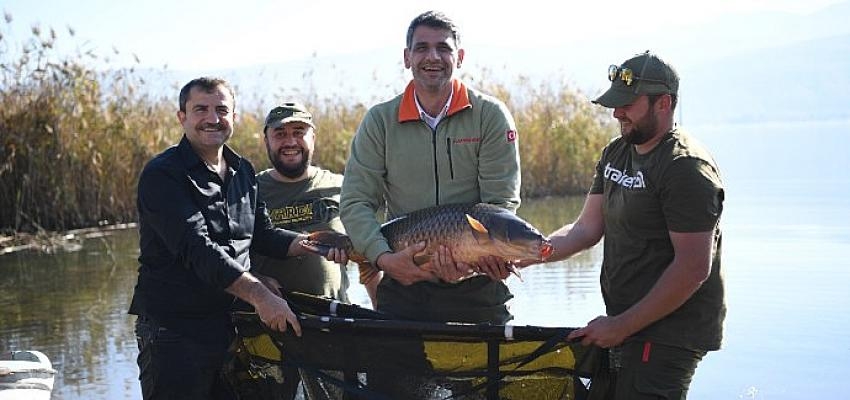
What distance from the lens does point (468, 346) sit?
3.83 m

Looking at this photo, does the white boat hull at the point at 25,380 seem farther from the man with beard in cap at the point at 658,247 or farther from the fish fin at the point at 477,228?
the man with beard in cap at the point at 658,247

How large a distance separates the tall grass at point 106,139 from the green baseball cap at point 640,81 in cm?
1124

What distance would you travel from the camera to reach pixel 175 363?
4.18 m

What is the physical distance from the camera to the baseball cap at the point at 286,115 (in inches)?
216

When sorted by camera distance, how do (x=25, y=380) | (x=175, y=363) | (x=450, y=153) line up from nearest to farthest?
(x=175, y=363)
(x=450, y=153)
(x=25, y=380)

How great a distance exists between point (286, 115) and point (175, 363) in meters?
1.71

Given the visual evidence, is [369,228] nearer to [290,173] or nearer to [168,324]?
[168,324]

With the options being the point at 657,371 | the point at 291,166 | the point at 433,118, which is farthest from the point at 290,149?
the point at 657,371

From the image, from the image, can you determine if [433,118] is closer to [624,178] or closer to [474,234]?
[474,234]

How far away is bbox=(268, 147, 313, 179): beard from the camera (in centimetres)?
544

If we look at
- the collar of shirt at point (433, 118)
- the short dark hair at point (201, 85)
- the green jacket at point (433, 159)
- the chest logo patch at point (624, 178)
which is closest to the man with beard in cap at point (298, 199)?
the green jacket at point (433, 159)

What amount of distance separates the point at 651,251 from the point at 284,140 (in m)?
2.39

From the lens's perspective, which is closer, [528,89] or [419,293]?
[419,293]

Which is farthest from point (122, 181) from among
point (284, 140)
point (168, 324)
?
point (168, 324)
